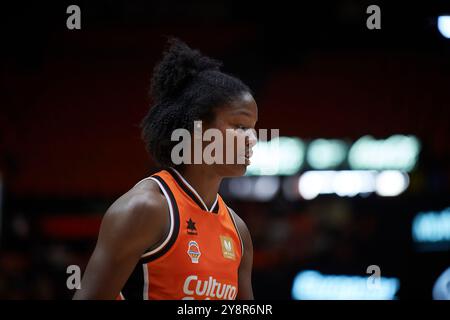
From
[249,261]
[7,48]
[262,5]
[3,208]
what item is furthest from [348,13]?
[249,261]

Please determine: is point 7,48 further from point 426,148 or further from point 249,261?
point 249,261

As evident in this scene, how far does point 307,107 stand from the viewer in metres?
9.14

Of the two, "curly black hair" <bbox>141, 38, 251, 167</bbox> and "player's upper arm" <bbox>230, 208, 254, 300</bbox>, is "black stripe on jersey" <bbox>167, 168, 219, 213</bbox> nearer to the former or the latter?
"curly black hair" <bbox>141, 38, 251, 167</bbox>

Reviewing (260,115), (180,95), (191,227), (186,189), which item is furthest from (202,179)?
(260,115)

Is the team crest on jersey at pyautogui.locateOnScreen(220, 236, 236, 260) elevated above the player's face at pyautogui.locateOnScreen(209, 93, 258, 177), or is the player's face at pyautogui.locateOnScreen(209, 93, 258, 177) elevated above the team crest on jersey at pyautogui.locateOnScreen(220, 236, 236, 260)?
the player's face at pyautogui.locateOnScreen(209, 93, 258, 177)

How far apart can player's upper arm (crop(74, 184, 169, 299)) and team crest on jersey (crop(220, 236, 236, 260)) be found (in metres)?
0.41

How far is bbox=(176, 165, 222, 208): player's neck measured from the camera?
2.79 m

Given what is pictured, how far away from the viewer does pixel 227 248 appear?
2.79 m

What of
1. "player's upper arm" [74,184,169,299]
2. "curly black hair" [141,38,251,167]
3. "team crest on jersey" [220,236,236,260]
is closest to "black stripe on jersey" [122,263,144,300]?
"player's upper arm" [74,184,169,299]

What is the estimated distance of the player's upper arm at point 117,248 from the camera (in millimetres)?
2361

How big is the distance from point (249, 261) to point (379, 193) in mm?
4998

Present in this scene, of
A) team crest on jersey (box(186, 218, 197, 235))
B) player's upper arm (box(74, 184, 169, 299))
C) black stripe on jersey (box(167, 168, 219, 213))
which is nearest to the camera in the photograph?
player's upper arm (box(74, 184, 169, 299))

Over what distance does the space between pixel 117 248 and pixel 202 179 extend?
556 mm

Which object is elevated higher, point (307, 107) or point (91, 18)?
point (91, 18)
